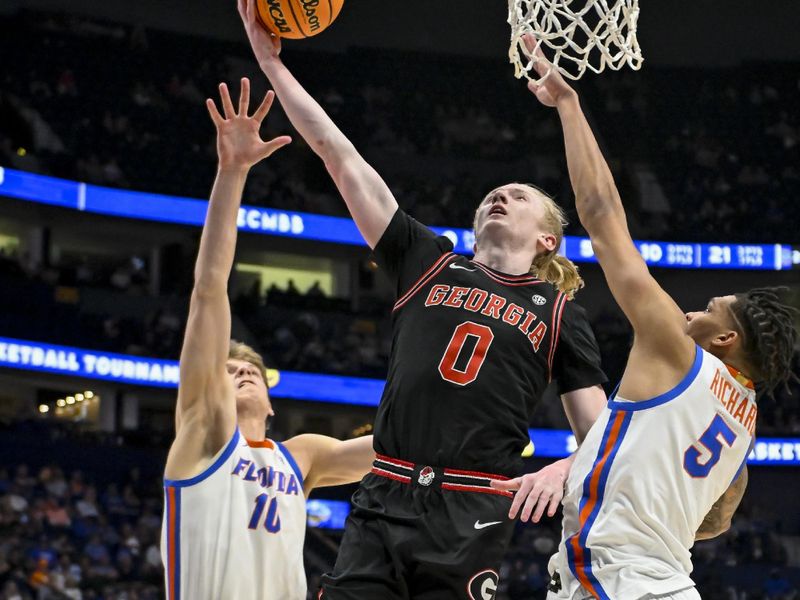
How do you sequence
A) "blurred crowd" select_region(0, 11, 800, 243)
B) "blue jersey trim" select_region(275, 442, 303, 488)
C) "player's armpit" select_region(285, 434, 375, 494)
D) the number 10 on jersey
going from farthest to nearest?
"blurred crowd" select_region(0, 11, 800, 243) < "player's armpit" select_region(285, 434, 375, 494) < "blue jersey trim" select_region(275, 442, 303, 488) < the number 10 on jersey

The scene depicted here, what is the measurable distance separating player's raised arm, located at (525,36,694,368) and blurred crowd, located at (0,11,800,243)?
17646 mm

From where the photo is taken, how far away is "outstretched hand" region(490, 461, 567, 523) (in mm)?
3336

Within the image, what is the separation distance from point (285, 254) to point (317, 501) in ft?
19.8

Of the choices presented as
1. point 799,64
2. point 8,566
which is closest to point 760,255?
point 799,64

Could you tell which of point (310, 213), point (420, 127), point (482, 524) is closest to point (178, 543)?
point (482, 524)

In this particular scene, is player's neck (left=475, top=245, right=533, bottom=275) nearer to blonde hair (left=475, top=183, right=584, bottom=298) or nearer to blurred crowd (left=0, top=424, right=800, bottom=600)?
blonde hair (left=475, top=183, right=584, bottom=298)

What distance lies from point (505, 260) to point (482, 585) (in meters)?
1.19

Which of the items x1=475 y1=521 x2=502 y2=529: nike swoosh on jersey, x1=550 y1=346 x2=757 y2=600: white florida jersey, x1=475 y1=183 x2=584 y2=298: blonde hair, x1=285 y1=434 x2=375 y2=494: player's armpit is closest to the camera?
x1=550 y1=346 x2=757 y2=600: white florida jersey

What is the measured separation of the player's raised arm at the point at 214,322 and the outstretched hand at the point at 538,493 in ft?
3.87

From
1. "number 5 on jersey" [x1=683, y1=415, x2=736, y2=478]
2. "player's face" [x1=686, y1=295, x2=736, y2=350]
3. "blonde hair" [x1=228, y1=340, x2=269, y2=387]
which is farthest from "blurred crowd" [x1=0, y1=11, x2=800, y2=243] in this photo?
"number 5 on jersey" [x1=683, y1=415, x2=736, y2=478]

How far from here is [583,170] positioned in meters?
Result: 3.54

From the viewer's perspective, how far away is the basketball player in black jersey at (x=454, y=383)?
11.7 feet

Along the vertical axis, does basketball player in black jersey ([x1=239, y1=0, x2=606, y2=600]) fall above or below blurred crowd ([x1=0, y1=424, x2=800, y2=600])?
above

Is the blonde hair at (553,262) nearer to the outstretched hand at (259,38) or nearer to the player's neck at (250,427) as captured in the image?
the outstretched hand at (259,38)
